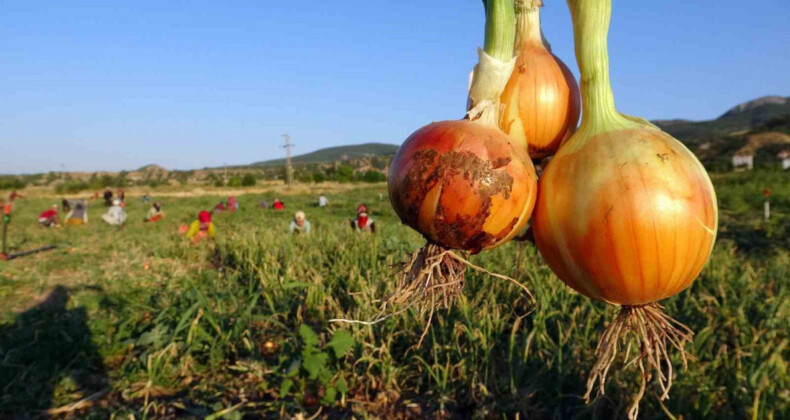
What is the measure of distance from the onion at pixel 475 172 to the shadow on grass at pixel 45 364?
3854 millimetres

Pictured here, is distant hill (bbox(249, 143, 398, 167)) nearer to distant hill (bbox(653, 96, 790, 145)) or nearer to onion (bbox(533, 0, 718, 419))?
distant hill (bbox(653, 96, 790, 145))

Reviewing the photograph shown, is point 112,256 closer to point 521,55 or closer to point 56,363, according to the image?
point 56,363

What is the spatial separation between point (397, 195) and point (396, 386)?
306 cm

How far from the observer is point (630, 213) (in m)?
0.60

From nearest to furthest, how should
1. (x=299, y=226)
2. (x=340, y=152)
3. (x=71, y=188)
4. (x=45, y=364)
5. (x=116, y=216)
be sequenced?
(x=45, y=364), (x=299, y=226), (x=116, y=216), (x=71, y=188), (x=340, y=152)

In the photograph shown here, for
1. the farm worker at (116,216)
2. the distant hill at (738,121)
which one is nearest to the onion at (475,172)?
the farm worker at (116,216)

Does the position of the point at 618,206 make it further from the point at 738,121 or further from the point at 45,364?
the point at 738,121

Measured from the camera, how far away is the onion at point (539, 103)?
2.42ft

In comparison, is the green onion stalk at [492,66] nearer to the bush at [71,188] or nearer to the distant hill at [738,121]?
the bush at [71,188]

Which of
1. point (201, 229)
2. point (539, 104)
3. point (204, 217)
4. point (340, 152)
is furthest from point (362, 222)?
point (340, 152)

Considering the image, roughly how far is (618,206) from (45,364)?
461 cm

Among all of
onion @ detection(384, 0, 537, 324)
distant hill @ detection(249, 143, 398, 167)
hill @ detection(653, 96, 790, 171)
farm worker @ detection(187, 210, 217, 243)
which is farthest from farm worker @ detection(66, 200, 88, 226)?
distant hill @ detection(249, 143, 398, 167)

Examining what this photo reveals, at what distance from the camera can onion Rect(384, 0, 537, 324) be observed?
0.64 m

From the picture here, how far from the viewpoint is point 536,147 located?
0.76 meters
